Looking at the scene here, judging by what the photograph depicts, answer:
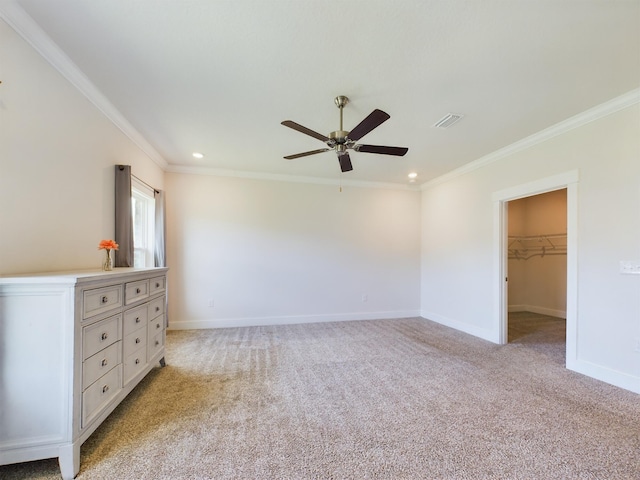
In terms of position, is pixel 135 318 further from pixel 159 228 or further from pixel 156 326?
pixel 159 228

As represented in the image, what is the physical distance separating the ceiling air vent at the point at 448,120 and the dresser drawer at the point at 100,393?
11.8ft

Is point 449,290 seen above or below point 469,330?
above

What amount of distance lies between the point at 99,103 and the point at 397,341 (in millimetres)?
4305

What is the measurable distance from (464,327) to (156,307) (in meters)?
4.34

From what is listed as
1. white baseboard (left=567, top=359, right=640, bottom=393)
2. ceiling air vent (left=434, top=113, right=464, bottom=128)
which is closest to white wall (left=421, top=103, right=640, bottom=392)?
white baseboard (left=567, top=359, right=640, bottom=393)

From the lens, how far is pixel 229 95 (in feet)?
8.04

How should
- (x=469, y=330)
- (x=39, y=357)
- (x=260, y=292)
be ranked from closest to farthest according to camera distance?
(x=39, y=357)
(x=469, y=330)
(x=260, y=292)

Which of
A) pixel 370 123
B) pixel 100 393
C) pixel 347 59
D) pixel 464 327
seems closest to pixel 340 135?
pixel 370 123

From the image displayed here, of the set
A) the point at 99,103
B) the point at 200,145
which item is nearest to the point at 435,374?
the point at 200,145

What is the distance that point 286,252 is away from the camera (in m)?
4.88

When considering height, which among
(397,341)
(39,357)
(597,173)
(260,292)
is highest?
(597,173)

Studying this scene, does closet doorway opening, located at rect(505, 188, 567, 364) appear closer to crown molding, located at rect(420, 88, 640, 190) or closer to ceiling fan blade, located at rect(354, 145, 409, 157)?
crown molding, located at rect(420, 88, 640, 190)

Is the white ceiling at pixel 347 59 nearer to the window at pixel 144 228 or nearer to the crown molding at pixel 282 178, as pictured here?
the window at pixel 144 228

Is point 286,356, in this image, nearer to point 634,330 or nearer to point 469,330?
point 469,330
